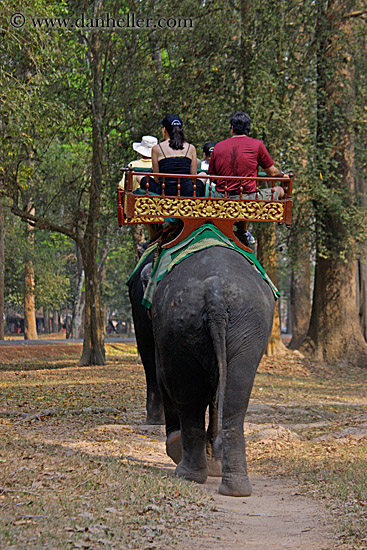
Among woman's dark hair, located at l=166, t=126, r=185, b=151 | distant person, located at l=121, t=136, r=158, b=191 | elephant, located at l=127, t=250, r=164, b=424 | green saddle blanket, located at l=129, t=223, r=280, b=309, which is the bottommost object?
elephant, located at l=127, t=250, r=164, b=424

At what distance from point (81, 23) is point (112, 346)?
1673 centimetres

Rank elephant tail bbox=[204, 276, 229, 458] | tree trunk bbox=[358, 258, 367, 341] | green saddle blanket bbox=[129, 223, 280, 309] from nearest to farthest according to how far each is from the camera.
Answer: elephant tail bbox=[204, 276, 229, 458] < green saddle blanket bbox=[129, 223, 280, 309] < tree trunk bbox=[358, 258, 367, 341]

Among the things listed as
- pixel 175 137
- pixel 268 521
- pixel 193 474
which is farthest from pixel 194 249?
pixel 268 521

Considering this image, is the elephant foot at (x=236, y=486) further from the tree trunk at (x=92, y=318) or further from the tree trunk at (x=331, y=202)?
the tree trunk at (x=92, y=318)

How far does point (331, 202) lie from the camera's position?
65.6 feet

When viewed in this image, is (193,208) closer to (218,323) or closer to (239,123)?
(239,123)

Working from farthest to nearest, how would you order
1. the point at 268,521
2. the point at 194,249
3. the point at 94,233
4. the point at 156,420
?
the point at 94,233 → the point at 156,420 → the point at 194,249 → the point at 268,521

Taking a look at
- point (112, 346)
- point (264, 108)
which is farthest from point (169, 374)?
point (112, 346)

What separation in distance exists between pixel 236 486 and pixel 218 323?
4.14 feet

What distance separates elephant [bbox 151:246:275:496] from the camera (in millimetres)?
6070

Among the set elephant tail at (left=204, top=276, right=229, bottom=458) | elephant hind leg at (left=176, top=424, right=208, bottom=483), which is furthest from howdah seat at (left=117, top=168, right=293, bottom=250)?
elephant hind leg at (left=176, top=424, right=208, bottom=483)

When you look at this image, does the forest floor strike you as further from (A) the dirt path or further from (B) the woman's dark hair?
(B) the woman's dark hair

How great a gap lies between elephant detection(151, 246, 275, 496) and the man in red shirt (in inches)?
27.6

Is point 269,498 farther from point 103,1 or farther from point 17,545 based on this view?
point 103,1
